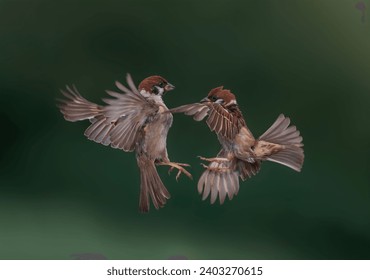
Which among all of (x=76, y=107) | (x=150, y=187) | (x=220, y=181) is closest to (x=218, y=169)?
(x=220, y=181)

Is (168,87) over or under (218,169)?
over

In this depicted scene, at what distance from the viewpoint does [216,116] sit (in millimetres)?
2686

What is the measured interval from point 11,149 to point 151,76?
0.74 meters

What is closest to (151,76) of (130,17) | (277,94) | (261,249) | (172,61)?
(172,61)

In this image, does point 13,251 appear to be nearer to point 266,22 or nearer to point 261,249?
point 261,249

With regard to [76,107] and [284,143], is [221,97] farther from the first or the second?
[76,107]

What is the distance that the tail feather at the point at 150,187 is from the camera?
2771 mm

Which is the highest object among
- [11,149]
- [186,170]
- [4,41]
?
[4,41]

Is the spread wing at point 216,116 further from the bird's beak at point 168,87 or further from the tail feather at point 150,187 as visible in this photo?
the tail feather at point 150,187

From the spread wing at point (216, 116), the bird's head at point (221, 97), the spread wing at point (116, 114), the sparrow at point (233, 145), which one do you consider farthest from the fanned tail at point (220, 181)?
the spread wing at point (116, 114)

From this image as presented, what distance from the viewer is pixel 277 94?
2.91m

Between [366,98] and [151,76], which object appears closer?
[151,76]

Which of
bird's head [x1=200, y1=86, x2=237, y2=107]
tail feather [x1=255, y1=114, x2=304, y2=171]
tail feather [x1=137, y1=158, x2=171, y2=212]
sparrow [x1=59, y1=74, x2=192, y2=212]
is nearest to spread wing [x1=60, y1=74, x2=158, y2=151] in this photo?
sparrow [x1=59, y1=74, x2=192, y2=212]

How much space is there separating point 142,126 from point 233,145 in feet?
1.32
